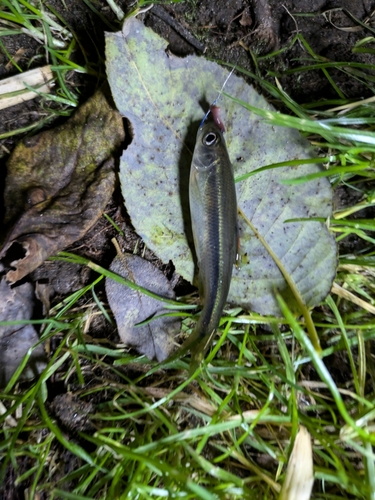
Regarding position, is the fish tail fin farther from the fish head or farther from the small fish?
the fish head

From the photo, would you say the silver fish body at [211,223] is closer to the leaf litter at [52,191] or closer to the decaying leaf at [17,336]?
the leaf litter at [52,191]

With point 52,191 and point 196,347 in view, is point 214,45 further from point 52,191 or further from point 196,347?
point 196,347

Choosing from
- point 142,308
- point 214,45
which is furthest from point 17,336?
point 214,45

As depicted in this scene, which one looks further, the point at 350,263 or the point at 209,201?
the point at 350,263

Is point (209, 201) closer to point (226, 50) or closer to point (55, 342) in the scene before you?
point (226, 50)

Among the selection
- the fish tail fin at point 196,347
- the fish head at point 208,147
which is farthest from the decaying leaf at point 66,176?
the fish tail fin at point 196,347

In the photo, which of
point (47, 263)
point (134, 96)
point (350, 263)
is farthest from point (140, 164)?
point (350, 263)
